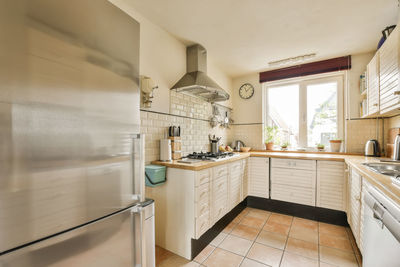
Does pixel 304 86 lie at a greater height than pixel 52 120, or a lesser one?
greater

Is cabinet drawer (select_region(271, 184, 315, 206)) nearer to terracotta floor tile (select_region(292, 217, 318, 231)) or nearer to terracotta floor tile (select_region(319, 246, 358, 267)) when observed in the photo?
terracotta floor tile (select_region(292, 217, 318, 231))

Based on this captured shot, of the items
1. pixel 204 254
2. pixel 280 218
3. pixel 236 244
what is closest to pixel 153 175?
pixel 204 254

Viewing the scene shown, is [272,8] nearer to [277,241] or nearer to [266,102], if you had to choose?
→ [266,102]

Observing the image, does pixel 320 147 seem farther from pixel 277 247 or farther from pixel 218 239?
pixel 218 239

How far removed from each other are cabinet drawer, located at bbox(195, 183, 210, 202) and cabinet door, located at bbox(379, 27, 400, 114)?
72.5 inches

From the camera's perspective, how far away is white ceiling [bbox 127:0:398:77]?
68.6 inches

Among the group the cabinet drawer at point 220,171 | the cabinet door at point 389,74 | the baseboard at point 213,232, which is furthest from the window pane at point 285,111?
the cabinet drawer at point 220,171

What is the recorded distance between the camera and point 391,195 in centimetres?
90

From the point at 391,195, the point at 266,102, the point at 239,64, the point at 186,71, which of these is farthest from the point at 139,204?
the point at 266,102

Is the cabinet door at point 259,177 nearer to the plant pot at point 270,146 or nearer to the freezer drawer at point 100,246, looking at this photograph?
the plant pot at point 270,146

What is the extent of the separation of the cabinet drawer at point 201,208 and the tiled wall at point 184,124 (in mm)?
696

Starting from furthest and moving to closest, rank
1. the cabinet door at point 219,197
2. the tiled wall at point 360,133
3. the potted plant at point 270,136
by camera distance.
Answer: the potted plant at point 270,136
the tiled wall at point 360,133
the cabinet door at point 219,197

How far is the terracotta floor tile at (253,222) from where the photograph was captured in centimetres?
236

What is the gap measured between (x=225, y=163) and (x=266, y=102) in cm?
200
